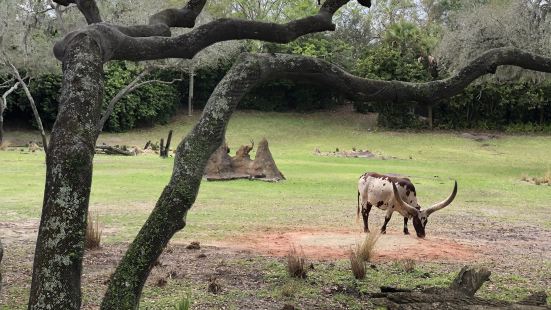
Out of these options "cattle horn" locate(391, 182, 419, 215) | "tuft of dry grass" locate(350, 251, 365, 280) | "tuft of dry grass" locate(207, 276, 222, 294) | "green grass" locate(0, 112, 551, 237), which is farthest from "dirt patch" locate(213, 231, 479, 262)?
"tuft of dry grass" locate(207, 276, 222, 294)

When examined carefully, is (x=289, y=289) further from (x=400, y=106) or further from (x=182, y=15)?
(x=400, y=106)

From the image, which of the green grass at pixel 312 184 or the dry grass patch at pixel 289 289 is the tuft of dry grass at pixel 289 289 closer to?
the dry grass patch at pixel 289 289

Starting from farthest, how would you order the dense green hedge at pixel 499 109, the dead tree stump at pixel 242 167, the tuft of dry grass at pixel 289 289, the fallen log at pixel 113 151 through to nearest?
the dense green hedge at pixel 499 109, the fallen log at pixel 113 151, the dead tree stump at pixel 242 167, the tuft of dry grass at pixel 289 289

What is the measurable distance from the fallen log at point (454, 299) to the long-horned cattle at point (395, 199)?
4.19 meters

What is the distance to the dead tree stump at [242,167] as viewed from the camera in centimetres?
2044

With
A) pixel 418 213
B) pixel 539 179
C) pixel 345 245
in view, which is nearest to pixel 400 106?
pixel 539 179

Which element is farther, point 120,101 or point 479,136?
point 120,101

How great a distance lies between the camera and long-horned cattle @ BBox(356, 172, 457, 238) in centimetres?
1055

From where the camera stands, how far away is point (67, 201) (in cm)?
449

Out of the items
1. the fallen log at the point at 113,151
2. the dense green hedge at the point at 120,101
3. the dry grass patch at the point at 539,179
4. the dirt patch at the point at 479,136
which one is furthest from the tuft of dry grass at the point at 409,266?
the dirt patch at the point at 479,136

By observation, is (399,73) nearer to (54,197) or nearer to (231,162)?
(231,162)

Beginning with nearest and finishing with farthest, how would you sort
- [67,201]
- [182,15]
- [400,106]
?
[67,201]
[182,15]
[400,106]

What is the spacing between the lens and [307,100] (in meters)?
Result: 50.8

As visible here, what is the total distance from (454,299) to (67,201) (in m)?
3.46
